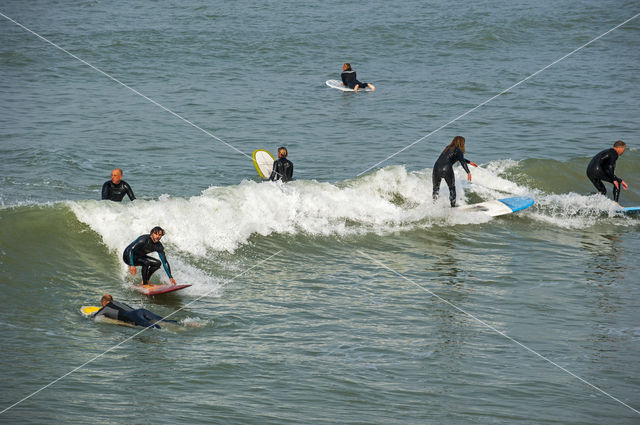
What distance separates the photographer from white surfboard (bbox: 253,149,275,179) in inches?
710

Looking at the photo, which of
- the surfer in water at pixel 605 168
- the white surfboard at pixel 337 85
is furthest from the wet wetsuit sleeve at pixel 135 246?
the white surfboard at pixel 337 85

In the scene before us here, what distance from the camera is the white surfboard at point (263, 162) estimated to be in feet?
59.2

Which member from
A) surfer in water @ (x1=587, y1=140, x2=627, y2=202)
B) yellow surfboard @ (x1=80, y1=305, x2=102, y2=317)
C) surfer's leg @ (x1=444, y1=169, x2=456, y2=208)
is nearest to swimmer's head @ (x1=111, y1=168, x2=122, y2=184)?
yellow surfboard @ (x1=80, y1=305, x2=102, y2=317)

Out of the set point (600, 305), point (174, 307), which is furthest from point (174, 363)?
point (600, 305)

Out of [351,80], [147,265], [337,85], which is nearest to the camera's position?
[147,265]

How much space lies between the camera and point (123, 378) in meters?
8.38

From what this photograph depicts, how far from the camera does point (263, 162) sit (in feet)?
60.2

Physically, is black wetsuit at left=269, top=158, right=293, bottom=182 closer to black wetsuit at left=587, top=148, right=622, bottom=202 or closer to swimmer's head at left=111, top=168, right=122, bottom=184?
swimmer's head at left=111, top=168, right=122, bottom=184

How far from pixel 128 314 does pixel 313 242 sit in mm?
5172

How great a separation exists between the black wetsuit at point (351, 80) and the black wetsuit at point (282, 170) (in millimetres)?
11596

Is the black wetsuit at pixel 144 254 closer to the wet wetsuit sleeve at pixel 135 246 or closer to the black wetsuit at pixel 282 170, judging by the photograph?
the wet wetsuit sleeve at pixel 135 246

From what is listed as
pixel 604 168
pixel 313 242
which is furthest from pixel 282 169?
pixel 604 168

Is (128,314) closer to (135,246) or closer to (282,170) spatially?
(135,246)

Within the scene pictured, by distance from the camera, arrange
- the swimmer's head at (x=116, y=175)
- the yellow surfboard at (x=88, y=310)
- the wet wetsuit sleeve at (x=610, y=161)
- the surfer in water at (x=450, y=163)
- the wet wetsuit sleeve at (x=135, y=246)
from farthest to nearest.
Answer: the wet wetsuit sleeve at (x=610, y=161) → the surfer in water at (x=450, y=163) → the swimmer's head at (x=116, y=175) → the wet wetsuit sleeve at (x=135, y=246) → the yellow surfboard at (x=88, y=310)
